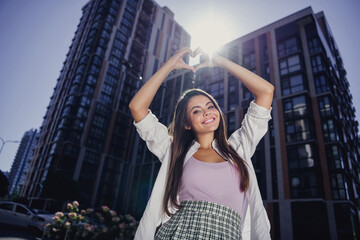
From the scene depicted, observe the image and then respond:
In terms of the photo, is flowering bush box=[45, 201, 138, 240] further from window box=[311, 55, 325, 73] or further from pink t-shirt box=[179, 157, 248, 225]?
window box=[311, 55, 325, 73]

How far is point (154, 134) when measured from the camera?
1.89 meters

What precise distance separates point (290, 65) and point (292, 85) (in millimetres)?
2831

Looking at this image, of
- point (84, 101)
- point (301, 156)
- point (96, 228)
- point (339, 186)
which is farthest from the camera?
point (84, 101)

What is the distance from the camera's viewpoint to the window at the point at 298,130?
24580 millimetres

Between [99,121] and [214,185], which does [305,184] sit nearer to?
[214,185]

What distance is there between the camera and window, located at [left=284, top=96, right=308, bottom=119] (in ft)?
84.5

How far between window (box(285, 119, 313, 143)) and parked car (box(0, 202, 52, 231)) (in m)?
23.3

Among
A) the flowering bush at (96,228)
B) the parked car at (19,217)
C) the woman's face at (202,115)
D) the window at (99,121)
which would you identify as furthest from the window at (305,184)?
the window at (99,121)

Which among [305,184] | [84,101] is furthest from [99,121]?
[305,184]

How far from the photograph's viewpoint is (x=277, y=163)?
81.2 ft

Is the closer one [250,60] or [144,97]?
[144,97]

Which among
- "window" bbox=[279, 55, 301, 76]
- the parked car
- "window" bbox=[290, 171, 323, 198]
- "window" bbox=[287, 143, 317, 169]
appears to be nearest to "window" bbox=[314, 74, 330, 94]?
"window" bbox=[279, 55, 301, 76]

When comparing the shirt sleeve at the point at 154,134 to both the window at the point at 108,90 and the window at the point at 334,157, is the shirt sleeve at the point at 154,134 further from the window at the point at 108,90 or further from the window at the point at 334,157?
the window at the point at 108,90

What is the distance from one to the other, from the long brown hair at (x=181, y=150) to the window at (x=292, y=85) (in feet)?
93.8
